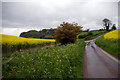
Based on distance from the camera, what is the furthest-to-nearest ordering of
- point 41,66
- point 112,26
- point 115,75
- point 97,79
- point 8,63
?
point 8,63, point 41,66, point 97,79, point 112,26, point 115,75

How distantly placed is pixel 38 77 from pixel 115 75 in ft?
10.5

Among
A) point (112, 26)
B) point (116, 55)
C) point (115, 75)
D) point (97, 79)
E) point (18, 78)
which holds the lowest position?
point (18, 78)

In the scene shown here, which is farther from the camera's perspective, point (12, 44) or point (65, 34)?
point (65, 34)

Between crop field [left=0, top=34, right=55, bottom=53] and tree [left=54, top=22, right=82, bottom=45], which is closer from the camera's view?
crop field [left=0, top=34, right=55, bottom=53]

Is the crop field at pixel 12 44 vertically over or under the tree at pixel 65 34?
under

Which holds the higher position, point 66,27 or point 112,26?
point 66,27

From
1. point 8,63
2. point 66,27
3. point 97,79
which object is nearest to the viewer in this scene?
point 97,79

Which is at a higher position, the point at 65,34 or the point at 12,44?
the point at 65,34

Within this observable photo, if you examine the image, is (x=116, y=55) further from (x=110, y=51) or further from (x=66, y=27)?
(x=66, y=27)

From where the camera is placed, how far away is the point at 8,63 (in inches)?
196

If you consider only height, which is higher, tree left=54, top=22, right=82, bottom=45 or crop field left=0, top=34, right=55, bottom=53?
tree left=54, top=22, right=82, bottom=45

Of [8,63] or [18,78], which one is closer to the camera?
[18,78]

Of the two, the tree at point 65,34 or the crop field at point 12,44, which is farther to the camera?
the tree at point 65,34

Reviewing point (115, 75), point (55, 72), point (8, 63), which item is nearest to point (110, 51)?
point (115, 75)
